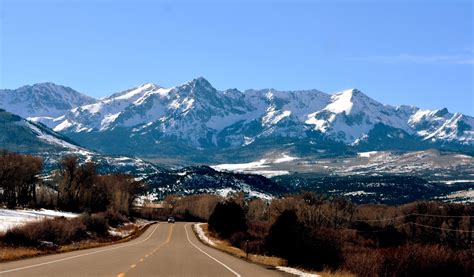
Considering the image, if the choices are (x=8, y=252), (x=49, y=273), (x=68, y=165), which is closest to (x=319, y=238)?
(x=8, y=252)

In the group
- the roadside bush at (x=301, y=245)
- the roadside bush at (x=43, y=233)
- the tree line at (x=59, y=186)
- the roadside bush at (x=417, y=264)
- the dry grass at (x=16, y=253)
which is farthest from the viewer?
the tree line at (x=59, y=186)

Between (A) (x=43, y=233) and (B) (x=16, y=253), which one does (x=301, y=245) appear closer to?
(B) (x=16, y=253)

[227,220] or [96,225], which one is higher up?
[227,220]

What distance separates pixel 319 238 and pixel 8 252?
71.4 ft

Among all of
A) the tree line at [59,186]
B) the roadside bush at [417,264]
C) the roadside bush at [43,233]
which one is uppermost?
the tree line at [59,186]

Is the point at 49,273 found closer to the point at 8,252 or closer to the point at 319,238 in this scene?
the point at 8,252

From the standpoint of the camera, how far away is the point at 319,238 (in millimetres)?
48875

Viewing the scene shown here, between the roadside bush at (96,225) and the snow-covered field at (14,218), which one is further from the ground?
the snow-covered field at (14,218)

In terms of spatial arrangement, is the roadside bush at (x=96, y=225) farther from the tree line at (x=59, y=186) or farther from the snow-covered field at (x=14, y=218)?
the tree line at (x=59, y=186)

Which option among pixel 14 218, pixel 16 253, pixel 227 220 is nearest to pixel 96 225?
pixel 14 218

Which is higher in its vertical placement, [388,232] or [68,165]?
[68,165]

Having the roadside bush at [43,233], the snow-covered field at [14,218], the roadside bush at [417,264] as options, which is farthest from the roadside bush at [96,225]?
the roadside bush at [417,264]

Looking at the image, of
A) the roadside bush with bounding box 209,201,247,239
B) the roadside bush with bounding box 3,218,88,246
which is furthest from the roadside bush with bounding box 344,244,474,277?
the roadside bush with bounding box 209,201,247,239

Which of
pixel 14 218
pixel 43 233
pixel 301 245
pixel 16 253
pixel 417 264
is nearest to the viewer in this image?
pixel 417 264
